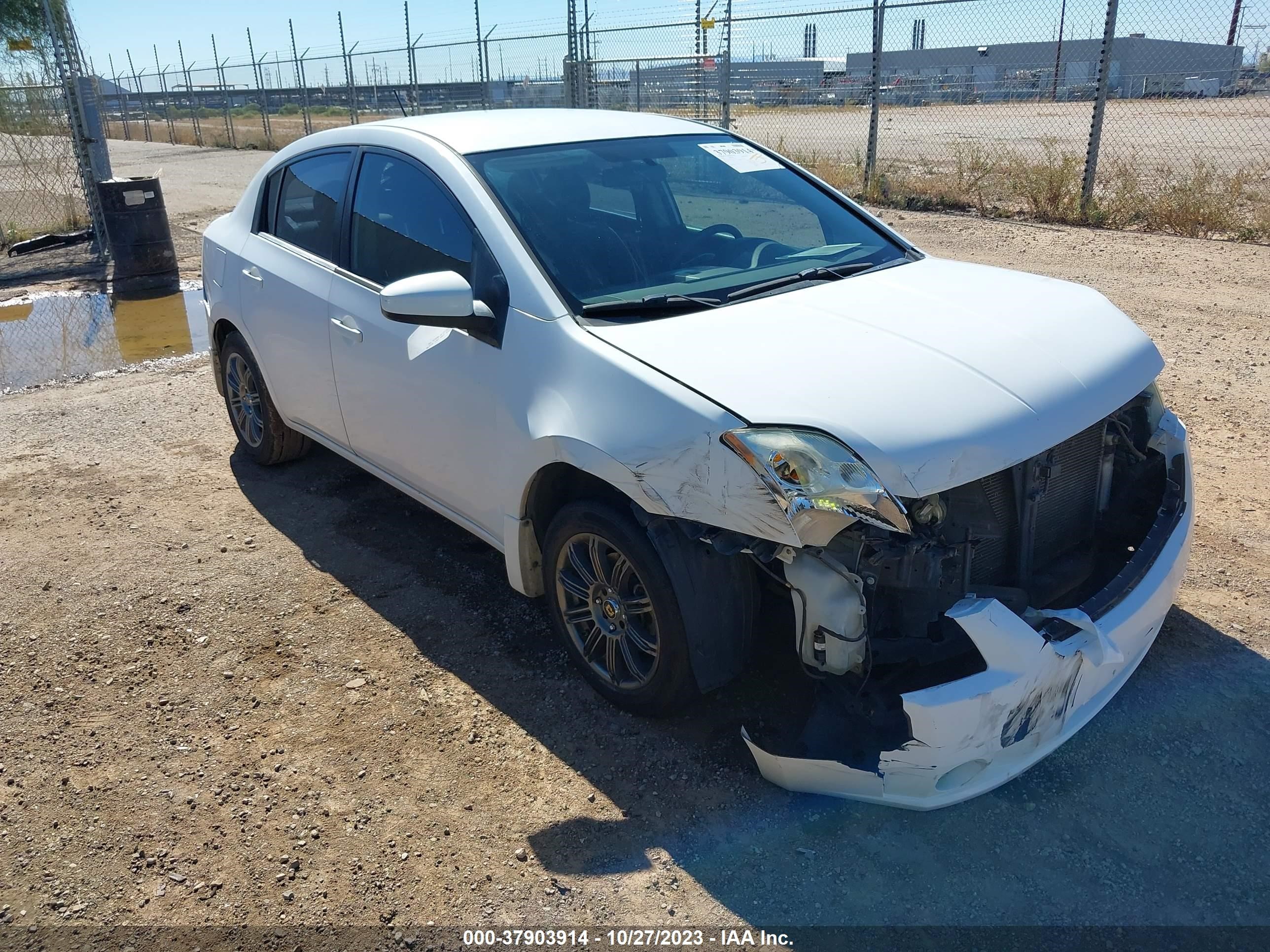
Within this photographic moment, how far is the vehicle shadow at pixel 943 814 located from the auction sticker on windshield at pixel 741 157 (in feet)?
6.78

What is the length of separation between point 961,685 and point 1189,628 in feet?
5.57

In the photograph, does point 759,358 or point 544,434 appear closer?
point 759,358

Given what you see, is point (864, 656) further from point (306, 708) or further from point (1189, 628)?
point (306, 708)

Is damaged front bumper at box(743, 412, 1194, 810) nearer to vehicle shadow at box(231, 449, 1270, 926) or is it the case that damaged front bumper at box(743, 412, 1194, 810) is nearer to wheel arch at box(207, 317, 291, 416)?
vehicle shadow at box(231, 449, 1270, 926)

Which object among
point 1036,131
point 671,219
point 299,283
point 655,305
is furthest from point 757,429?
point 1036,131

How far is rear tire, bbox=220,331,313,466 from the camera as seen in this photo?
5.12m

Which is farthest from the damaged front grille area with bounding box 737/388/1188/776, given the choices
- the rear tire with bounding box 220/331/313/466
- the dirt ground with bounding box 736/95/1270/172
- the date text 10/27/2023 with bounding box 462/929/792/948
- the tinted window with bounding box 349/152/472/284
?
the dirt ground with bounding box 736/95/1270/172

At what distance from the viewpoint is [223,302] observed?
202 inches

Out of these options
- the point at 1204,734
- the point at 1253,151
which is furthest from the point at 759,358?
the point at 1253,151

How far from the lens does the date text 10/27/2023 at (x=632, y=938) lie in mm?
2424

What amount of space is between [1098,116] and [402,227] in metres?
9.79

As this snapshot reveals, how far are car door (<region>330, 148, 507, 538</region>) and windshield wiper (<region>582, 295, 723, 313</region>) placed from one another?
1.16 ft

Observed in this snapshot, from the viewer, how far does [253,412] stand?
532 cm

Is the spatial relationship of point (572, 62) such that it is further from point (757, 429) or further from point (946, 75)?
point (757, 429)
